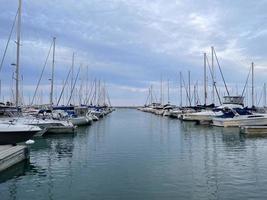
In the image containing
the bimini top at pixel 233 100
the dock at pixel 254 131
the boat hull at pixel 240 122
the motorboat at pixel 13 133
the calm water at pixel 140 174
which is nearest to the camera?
the calm water at pixel 140 174

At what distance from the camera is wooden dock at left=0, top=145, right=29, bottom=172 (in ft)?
65.9

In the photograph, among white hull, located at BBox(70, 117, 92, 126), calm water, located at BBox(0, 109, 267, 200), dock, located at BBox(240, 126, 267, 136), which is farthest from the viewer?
white hull, located at BBox(70, 117, 92, 126)

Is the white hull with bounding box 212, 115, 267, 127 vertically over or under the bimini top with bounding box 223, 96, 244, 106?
under

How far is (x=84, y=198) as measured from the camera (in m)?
15.0

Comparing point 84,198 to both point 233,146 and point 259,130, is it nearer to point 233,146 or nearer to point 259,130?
point 233,146

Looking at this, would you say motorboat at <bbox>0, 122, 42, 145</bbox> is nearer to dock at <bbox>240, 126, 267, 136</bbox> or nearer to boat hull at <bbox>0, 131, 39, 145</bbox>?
boat hull at <bbox>0, 131, 39, 145</bbox>

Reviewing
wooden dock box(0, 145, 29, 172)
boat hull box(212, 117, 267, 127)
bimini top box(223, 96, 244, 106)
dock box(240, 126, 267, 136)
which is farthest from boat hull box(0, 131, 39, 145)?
bimini top box(223, 96, 244, 106)

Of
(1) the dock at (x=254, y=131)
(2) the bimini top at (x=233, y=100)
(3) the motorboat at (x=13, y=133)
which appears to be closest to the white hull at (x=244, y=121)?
(1) the dock at (x=254, y=131)

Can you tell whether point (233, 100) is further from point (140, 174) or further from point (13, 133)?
point (140, 174)

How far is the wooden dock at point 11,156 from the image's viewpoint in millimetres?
20094

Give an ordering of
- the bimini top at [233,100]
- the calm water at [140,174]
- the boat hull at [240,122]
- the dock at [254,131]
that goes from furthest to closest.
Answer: the bimini top at [233,100] → the boat hull at [240,122] → the dock at [254,131] → the calm water at [140,174]

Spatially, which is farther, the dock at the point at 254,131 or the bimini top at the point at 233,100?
the bimini top at the point at 233,100

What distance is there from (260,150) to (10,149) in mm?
18567

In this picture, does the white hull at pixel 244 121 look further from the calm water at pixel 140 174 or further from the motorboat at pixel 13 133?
the motorboat at pixel 13 133
